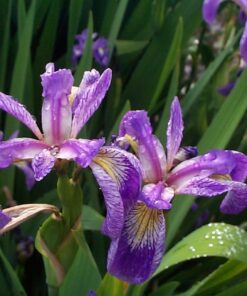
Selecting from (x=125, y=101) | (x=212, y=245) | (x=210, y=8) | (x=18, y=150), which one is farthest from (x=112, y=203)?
(x=125, y=101)

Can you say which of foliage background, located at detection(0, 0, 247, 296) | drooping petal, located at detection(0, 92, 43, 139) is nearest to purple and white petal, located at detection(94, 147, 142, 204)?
drooping petal, located at detection(0, 92, 43, 139)

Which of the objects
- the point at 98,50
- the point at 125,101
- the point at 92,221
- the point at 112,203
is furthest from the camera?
the point at 125,101

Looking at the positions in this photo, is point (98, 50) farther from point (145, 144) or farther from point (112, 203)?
point (112, 203)

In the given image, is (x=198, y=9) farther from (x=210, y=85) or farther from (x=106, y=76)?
(x=106, y=76)

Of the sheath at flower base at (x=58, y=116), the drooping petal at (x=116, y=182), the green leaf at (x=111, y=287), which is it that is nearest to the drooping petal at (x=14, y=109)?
the sheath at flower base at (x=58, y=116)

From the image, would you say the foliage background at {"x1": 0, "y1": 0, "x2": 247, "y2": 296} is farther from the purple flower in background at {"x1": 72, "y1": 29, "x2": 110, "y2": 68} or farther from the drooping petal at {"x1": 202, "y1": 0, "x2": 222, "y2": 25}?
the drooping petal at {"x1": 202, "y1": 0, "x2": 222, "y2": 25}

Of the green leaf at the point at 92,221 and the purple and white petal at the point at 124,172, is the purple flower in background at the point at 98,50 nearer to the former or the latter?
the green leaf at the point at 92,221
